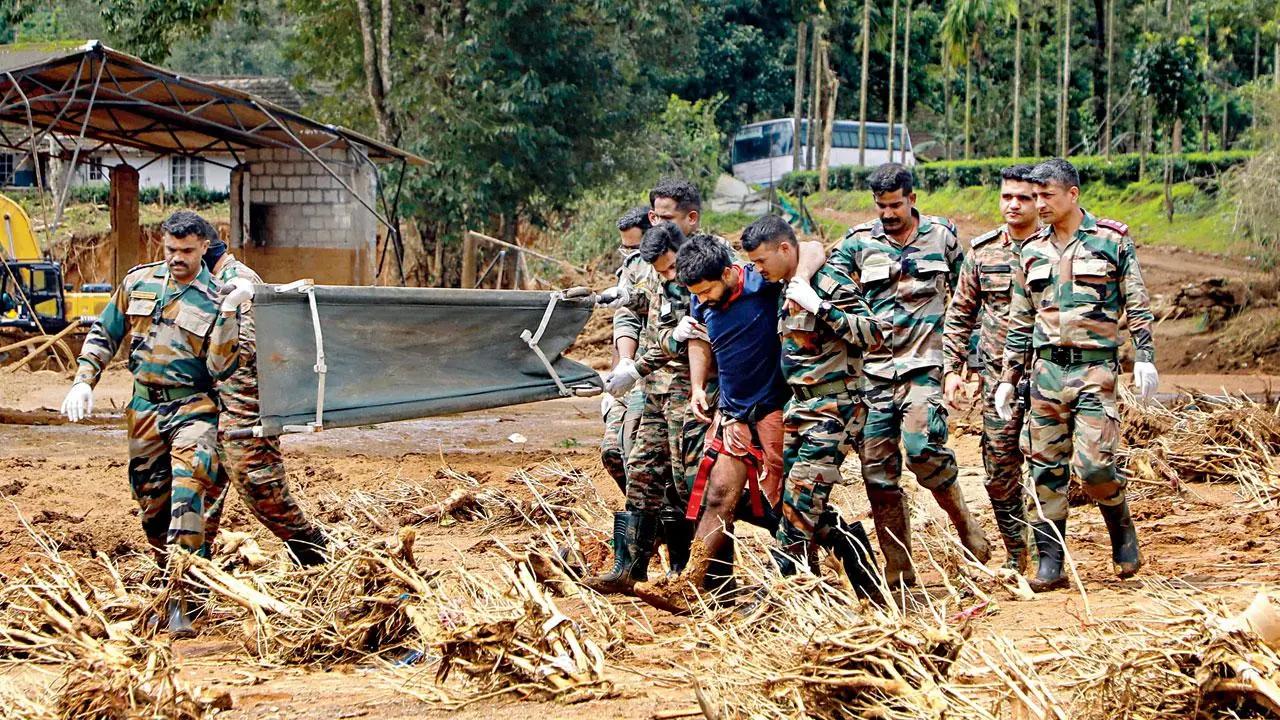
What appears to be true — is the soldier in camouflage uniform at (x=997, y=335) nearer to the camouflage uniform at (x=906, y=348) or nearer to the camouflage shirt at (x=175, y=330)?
the camouflage uniform at (x=906, y=348)

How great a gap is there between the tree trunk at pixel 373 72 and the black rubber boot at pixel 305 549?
1726cm

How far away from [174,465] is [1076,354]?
3870 mm

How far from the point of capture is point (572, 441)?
13.1 meters

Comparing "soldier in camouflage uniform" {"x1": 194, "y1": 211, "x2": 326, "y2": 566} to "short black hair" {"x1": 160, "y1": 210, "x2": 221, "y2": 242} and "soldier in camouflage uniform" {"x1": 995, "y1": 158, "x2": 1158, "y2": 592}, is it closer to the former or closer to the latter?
"short black hair" {"x1": 160, "y1": 210, "x2": 221, "y2": 242}

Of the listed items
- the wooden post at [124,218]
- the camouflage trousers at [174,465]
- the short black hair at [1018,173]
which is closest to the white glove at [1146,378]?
the short black hair at [1018,173]

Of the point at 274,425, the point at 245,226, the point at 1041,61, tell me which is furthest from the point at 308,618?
the point at 1041,61

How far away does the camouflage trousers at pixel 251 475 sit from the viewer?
6.39 metres

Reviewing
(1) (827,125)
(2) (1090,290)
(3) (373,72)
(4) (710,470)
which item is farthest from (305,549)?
(1) (827,125)

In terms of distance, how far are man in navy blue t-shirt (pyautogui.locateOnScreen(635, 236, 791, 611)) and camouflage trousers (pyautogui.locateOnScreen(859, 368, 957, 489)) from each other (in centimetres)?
42

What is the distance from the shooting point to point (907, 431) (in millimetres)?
6156

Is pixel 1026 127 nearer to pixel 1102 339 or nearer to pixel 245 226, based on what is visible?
pixel 245 226

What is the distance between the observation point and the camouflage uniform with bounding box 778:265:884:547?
568cm

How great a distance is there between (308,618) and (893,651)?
259 centimetres

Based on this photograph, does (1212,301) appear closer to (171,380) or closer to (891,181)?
(891,181)
